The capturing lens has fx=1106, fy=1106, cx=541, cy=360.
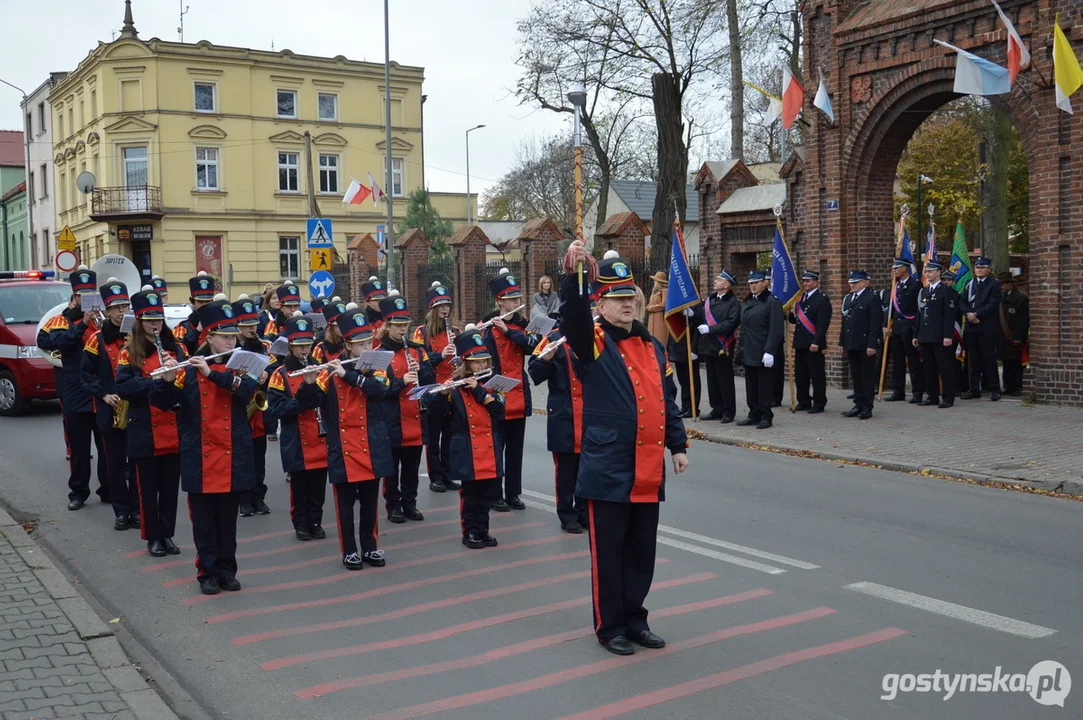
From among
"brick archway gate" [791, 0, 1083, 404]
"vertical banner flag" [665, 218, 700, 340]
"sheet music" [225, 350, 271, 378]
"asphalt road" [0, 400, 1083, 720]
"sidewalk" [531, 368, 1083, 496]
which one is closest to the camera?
"asphalt road" [0, 400, 1083, 720]

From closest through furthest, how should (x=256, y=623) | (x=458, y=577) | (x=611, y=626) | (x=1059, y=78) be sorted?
1. (x=611, y=626)
2. (x=256, y=623)
3. (x=458, y=577)
4. (x=1059, y=78)

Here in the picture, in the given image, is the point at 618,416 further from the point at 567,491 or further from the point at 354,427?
the point at 567,491

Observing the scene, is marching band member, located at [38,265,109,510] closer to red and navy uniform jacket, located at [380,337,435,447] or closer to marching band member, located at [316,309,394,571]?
red and navy uniform jacket, located at [380,337,435,447]

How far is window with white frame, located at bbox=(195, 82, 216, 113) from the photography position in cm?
4900

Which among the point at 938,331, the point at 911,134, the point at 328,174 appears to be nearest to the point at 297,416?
the point at 938,331

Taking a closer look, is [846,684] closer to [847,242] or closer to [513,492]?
[513,492]

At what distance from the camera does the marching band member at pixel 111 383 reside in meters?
9.12

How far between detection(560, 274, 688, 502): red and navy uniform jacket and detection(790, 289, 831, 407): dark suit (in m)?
10.1

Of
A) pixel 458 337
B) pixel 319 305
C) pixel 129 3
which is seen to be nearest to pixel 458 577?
pixel 458 337

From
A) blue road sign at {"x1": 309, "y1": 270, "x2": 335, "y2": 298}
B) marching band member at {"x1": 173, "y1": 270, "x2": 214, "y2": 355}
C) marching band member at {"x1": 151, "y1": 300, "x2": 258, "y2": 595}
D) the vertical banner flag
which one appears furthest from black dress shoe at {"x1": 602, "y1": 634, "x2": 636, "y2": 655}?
blue road sign at {"x1": 309, "y1": 270, "x2": 335, "y2": 298}

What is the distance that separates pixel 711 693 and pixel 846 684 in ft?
2.14

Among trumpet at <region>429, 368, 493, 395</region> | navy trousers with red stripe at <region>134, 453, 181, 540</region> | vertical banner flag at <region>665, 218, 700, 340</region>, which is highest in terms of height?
vertical banner flag at <region>665, 218, 700, 340</region>

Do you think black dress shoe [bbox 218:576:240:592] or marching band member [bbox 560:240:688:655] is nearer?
marching band member [bbox 560:240:688:655]

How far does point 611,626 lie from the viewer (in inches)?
231
